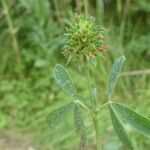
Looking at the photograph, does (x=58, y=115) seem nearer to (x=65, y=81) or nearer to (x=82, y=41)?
(x=65, y=81)

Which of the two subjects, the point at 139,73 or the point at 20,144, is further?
the point at 139,73

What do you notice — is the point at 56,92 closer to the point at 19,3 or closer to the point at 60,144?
the point at 60,144

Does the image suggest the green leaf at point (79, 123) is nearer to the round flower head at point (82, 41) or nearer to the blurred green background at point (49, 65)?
→ the round flower head at point (82, 41)

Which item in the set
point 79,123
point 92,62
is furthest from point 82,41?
point 79,123

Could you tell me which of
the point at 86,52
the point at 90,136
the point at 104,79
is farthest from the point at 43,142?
the point at 86,52

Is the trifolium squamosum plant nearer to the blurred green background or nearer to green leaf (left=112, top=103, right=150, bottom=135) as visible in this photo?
green leaf (left=112, top=103, right=150, bottom=135)
